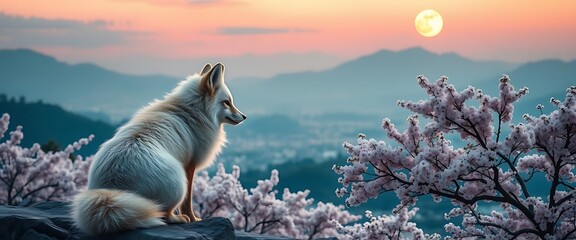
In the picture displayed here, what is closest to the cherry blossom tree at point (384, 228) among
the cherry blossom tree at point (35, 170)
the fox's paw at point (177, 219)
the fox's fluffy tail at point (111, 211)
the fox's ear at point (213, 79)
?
the fox's paw at point (177, 219)

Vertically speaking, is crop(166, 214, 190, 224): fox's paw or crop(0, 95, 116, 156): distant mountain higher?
crop(0, 95, 116, 156): distant mountain

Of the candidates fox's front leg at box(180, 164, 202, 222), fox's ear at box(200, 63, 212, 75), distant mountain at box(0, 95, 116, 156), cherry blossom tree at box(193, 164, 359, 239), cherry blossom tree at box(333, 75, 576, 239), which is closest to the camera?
cherry blossom tree at box(333, 75, 576, 239)

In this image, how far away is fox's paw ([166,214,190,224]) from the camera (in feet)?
25.4

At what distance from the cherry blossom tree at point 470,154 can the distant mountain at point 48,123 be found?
63.6 meters

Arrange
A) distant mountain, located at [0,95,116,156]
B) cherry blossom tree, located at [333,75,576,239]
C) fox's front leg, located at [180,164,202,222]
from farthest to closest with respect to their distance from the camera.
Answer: distant mountain, located at [0,95,116,156] → fox's front leg, located at [180,164,202,222] → cherry blossom tree, located at [333,75,576,239]

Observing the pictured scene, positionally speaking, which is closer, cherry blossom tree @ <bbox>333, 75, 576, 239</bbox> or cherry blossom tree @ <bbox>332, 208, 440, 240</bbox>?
cherry blossom tree @ <bbox>333, 75, 576, 239</bbox>

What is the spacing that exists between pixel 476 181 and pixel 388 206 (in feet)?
208

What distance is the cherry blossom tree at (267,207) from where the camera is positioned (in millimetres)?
16234

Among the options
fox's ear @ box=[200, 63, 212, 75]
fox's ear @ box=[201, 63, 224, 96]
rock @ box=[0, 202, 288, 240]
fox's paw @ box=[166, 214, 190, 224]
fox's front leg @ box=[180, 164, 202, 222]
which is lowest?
rock @ box=[0, 202, 288, 240]

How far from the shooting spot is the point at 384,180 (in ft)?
26.3

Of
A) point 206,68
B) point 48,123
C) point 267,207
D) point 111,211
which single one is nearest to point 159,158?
point 111,211

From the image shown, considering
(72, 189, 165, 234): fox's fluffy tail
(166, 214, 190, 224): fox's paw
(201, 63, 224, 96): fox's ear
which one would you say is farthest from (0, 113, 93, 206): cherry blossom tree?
(72, 189, 165, 234): fox's fluffy tail

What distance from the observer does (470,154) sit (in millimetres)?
7273

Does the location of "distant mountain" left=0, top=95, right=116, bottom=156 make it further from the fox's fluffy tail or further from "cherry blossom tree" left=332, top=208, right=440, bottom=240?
the fox's fluffy tail
